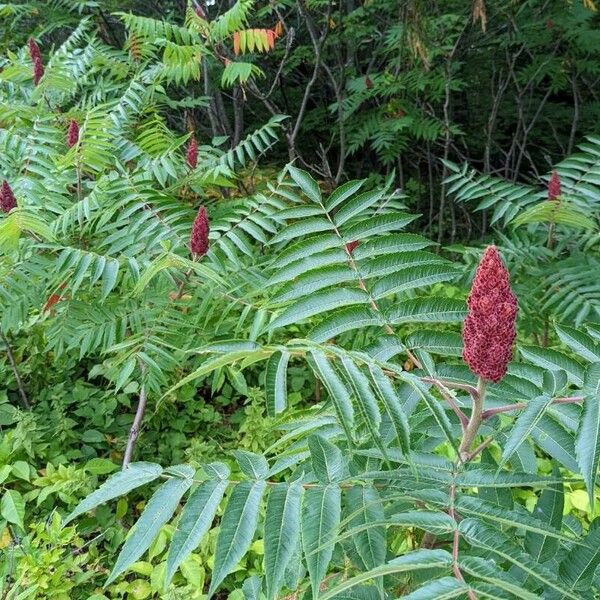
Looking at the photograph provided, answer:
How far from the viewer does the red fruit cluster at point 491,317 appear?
90 cm

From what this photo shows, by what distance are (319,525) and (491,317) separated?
16.1 inches

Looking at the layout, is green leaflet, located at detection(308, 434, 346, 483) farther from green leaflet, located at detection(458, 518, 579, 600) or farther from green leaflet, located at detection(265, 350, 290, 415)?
green leaflet, located at detection(458, 518, 579, 600)

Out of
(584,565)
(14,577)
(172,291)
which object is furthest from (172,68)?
(584,565)

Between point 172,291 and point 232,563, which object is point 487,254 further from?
point 172,291

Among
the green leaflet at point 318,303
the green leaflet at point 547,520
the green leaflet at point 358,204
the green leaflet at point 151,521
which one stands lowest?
the green leaflet at point 547,520

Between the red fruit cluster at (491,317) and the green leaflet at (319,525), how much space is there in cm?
31

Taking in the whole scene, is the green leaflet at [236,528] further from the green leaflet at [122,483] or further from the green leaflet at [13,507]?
the green leaflet at [13,507]

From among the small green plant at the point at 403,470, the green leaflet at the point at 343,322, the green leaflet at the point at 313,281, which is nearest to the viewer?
the small green plant at the point at 403,470

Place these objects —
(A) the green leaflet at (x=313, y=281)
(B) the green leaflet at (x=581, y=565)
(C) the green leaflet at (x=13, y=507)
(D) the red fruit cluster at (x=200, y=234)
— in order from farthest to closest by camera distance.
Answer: (C) the green leaflet at (x=13, y=507)
(D) the red fruit cluster at (x=200, y=234)
(A) the green leaflet at (x=313, y=281)
(B) the green leaflet at (x=581, y=565)

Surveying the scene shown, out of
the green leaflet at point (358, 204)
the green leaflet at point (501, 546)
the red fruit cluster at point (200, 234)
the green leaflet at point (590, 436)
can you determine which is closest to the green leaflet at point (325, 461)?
the green leaflet at point (501, 546)

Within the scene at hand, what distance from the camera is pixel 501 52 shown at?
5852 millimetres

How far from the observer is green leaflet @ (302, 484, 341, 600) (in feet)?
2.80

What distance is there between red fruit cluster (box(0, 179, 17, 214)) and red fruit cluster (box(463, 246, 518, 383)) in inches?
80.3

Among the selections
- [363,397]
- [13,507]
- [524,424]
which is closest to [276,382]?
[363,397]
